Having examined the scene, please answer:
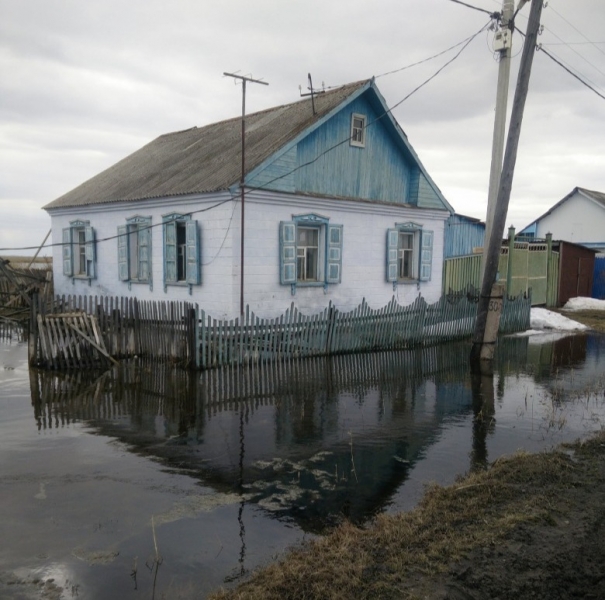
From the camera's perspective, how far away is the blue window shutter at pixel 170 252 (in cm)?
1466

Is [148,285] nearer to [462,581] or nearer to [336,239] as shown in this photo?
[336,239]

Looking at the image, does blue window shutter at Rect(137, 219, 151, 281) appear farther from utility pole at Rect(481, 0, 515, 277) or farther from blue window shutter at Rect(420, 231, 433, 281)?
utility pole at Rect(481, 0, 515, 277)

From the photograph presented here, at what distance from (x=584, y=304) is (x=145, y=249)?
58.0ft

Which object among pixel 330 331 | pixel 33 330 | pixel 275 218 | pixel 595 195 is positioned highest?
pixel 595 195

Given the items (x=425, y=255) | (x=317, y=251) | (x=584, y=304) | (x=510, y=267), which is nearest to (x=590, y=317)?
(x=584, y=304)

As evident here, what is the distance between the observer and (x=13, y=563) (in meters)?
4.19

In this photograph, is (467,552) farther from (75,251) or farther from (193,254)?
(75,251)

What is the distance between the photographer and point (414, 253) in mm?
18266

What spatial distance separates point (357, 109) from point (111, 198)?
24.5 ft

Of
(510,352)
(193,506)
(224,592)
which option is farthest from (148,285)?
(224,592)

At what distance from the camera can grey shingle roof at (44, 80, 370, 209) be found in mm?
14133

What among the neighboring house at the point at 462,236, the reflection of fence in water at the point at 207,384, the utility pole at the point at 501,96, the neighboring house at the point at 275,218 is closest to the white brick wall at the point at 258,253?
the neighboring house at the point at 275,218

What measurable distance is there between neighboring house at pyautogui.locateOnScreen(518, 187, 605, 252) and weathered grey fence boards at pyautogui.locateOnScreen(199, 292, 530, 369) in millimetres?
21609

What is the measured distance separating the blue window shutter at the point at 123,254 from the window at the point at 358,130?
6875 mm
